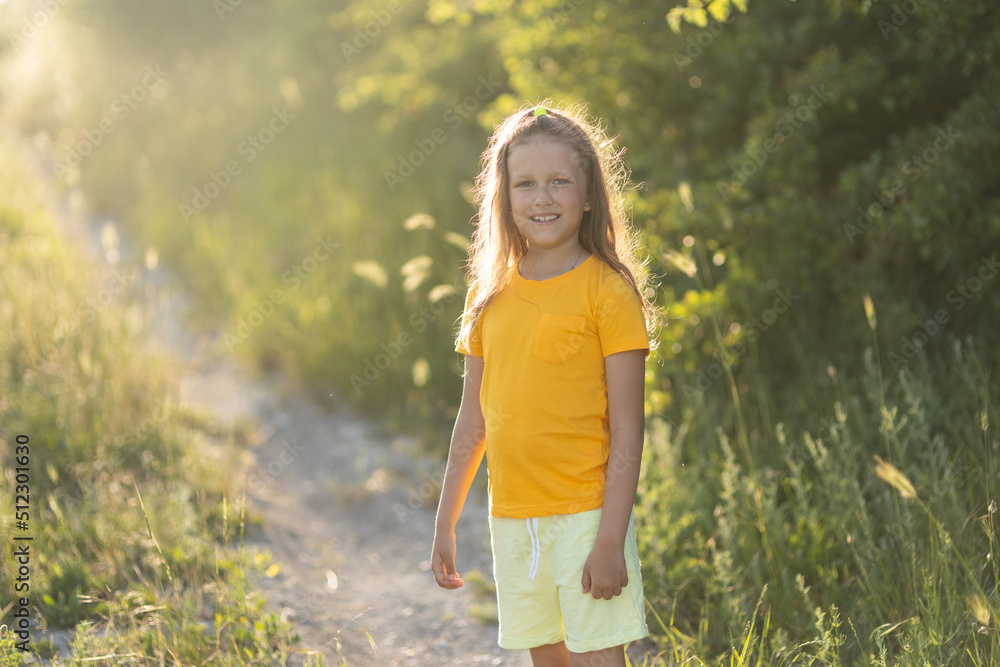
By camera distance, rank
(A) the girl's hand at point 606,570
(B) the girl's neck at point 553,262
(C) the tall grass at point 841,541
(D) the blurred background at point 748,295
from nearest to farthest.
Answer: (A) the girl's hand at point 606,570
(B) the girl's neck at point 553,262
(C) the tall grass at point 841,541
(D) the blurred background at point 748,295

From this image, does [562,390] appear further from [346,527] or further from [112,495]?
[346,527]

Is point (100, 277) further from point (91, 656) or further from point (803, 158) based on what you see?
point (803, 158)

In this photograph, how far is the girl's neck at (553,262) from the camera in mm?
2121

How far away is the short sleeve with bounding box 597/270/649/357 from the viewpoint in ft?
6.46

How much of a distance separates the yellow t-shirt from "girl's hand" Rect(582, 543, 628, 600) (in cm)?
13

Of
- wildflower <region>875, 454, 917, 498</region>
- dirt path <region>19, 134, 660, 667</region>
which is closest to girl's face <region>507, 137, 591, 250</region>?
wildflower <region>875, 454, 917, 498</region>

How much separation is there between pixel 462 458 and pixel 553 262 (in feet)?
2.10

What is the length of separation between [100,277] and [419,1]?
13.2 ft

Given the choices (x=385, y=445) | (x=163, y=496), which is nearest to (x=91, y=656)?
(x=163, y=496)

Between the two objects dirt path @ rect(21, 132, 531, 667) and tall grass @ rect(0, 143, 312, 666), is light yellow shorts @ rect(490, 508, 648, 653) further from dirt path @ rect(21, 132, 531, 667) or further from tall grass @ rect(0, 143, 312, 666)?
tall grass @ rect(0, 143, 312, 666)

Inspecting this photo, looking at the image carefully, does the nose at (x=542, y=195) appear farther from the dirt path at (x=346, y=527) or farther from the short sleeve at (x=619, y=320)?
the dirt path at (x=346, y=527)

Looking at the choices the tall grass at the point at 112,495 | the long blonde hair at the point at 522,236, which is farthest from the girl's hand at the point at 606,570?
the tall grass at the point at 112,495

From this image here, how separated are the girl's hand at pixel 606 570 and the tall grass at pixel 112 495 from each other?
137cm

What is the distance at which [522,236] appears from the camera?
7.47 feet
